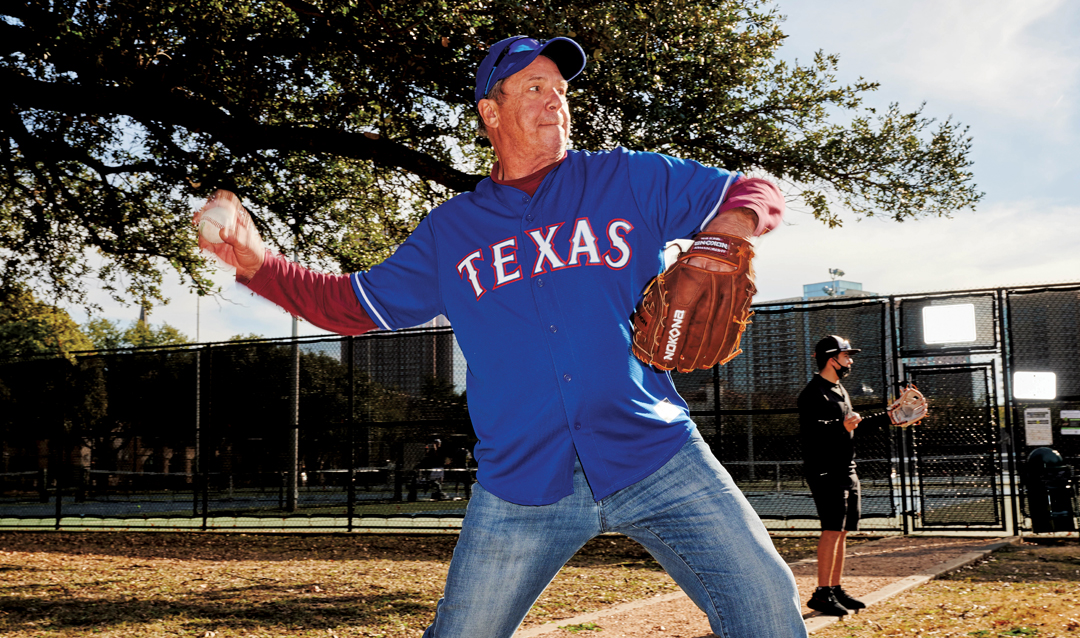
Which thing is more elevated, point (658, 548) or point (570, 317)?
point (570, 317)

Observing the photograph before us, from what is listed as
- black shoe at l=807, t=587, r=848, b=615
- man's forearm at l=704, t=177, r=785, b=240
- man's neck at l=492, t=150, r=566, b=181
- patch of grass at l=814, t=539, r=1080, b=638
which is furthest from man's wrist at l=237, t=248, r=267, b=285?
black shoe at l=807, t=587, r=848, b=615

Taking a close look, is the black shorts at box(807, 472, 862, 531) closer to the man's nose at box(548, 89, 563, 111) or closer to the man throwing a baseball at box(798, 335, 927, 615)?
the man throwing a baseball at box(798, 335, 927, 615)

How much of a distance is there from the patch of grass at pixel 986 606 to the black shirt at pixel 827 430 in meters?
1.15

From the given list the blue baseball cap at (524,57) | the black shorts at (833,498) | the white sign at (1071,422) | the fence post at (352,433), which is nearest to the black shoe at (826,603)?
the black shorts at (833,498)

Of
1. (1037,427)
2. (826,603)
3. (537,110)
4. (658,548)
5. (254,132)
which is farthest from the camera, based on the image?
(1037,427)

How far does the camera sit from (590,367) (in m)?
2.27

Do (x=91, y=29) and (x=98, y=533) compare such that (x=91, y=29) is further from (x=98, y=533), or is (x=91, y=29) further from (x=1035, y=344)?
(x=1035, y=344)

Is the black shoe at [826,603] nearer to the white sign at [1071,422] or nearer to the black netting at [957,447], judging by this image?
the black netting at [957,447]

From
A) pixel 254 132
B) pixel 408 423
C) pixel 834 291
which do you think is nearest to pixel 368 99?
pixel 254 132

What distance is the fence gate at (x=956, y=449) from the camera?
11.4 meters

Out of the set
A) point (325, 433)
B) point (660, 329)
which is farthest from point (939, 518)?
point (660, 329)

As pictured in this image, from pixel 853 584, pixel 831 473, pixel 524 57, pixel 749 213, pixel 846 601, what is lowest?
pixel 853 584

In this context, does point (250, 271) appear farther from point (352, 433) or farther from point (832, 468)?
point (352, 433)

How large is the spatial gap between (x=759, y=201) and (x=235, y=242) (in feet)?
5.09
